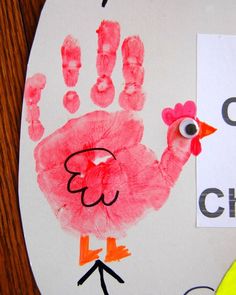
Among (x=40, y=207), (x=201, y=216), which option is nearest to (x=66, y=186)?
(x=40, y=207)

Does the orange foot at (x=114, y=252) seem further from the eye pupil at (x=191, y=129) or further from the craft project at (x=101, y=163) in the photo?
the eye pupil at (x=191, y=129)

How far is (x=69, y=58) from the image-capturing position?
0.39 meters

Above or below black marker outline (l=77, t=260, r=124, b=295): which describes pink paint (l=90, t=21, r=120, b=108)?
above

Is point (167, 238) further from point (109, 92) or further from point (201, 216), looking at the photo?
point (109, 92)

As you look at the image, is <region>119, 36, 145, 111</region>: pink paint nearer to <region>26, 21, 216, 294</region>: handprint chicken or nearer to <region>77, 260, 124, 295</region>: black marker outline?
<region>26, 21, 216, 294</region>: handprint chicken

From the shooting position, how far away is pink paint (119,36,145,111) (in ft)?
1.28

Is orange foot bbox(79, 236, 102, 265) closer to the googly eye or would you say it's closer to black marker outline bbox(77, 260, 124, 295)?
black marker outline bbox(77, 260, 124, 295)

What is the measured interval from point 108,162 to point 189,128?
95 millimetres

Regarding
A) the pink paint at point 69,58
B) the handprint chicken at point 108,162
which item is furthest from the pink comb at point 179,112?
the pink paint at point 69,58

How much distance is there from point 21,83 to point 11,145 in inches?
2.7

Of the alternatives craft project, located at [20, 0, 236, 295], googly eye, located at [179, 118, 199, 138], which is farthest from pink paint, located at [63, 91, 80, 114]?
googly eye, located at [179, 118, 199, 138]

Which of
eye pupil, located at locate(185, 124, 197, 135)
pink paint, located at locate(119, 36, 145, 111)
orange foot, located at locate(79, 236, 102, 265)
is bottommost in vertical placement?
orange foot, located at locate(79, 236, 102, 265)

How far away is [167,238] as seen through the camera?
0.38 metres

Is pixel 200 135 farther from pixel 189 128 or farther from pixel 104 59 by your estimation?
pixel 104 59
